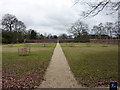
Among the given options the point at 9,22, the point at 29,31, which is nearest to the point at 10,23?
the point at 9,22

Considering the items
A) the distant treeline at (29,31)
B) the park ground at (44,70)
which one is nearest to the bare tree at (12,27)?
the distant treeline at (29,31)

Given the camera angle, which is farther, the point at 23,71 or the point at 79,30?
the point at 79,30

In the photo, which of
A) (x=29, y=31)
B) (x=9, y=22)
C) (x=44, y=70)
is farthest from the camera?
(x=29, y=31)

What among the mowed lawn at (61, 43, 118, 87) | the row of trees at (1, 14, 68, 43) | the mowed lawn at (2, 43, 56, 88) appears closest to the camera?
the mowed lawn at (2, 43, 56, 88)

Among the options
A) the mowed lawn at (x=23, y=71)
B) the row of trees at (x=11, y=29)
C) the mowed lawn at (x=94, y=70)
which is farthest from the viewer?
the row of trees at (x=11, y=29)

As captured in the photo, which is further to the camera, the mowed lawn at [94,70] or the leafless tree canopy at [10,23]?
the leafless tree canopy at [10,23]

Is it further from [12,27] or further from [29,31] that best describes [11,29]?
[29,31]

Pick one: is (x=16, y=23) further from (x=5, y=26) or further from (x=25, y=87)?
(x=25, y=87)

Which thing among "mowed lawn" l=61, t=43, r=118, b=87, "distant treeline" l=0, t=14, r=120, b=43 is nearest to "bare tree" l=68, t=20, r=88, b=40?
"distant treeline" l=0, t=14, r=120, b=43

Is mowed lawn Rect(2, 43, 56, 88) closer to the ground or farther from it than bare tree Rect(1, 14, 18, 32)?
closer to the ground

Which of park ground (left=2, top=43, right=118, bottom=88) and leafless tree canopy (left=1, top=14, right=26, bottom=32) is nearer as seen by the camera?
park ground (left=2, top=43, right=118, bottom=88)

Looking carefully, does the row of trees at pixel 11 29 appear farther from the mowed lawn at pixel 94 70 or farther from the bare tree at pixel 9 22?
the mowed lawn at pixel 94 70

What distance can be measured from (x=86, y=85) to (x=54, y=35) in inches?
3220

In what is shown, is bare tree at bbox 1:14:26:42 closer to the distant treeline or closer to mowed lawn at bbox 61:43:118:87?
the distant treeline
